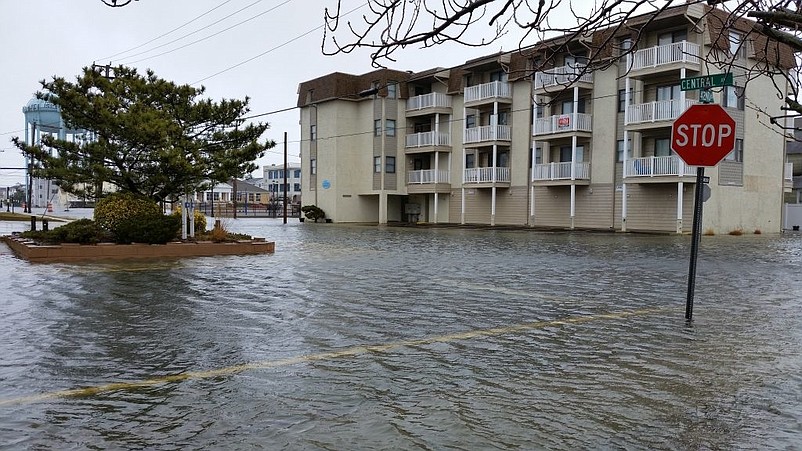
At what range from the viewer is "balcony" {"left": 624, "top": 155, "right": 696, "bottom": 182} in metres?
33.0

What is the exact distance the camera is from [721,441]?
4.42 meters

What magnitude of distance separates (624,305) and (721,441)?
595 centimetres

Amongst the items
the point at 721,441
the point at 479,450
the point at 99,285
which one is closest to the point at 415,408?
the point at 479,450

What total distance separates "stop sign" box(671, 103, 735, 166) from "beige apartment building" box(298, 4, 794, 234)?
16.9 m

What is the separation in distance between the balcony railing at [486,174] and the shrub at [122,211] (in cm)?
2797

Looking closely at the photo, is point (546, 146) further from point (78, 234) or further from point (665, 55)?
point (78, 234)

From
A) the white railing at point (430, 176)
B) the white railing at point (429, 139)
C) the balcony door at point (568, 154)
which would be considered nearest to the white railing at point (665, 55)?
the balcony door at point (568, 154)

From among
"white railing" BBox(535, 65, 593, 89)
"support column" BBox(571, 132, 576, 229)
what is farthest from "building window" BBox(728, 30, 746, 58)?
"support column" BBox(571, 132, 576, 229)

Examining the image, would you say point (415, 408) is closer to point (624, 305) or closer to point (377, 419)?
point (377, 419)

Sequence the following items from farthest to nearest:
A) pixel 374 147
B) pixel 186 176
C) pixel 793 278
→ pixel 374 147
pixel 186 176
pixel 793 278

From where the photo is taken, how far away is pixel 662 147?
3556 centimetres

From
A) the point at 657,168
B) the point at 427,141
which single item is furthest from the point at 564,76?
the point at 427,141

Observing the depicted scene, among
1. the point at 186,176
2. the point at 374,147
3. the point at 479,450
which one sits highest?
the point at 374,147

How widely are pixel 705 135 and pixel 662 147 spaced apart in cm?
2860
